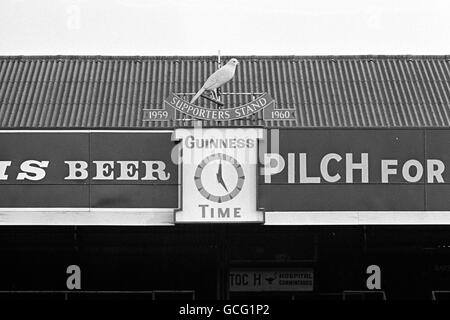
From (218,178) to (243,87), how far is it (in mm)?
9269

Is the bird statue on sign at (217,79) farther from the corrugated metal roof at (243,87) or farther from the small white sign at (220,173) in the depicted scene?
the corrugated metal roof at (243,87)

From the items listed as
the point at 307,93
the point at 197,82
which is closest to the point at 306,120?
the point at 307,93

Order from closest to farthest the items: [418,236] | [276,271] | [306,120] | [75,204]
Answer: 1. [75,204]
2. [418,236]
3. [276,271]
4. [306,120]

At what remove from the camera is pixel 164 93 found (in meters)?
26.3

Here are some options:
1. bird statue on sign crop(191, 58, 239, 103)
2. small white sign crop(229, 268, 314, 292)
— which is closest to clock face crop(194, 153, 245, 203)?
bird statue on sign crop(191, 58, 239, 103)

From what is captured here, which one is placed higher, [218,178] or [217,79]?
[217,79]

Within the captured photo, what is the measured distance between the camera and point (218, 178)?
18.0 meters

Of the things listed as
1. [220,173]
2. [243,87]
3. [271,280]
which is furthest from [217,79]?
[243,87]

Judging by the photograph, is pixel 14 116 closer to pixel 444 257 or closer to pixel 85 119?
pixel 85 119

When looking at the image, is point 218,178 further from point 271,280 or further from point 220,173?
point 271,280

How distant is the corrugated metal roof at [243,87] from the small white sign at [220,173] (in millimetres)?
6432

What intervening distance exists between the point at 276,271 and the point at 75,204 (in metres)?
6.06

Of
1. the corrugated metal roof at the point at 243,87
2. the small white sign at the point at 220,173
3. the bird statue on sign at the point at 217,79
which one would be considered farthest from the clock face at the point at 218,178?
the corrugated metal roof at the point at 243,87

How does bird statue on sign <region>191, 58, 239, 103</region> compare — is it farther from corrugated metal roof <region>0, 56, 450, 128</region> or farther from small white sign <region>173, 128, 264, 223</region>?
corrugated metal roof <region>0, 56, 450, 128</region>
